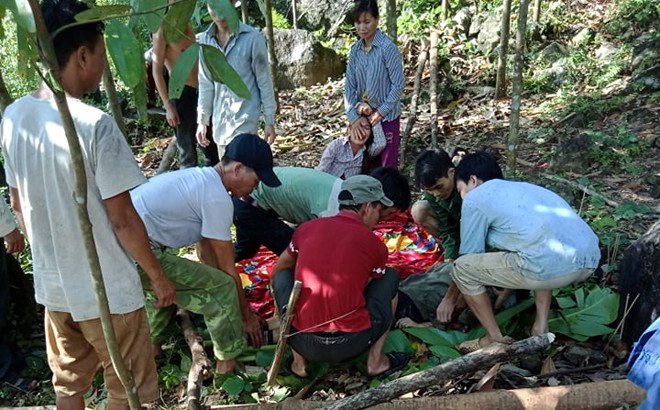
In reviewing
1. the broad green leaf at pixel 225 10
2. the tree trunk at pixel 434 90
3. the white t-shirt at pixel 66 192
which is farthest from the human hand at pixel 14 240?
the tree trunk at pixel 434 90

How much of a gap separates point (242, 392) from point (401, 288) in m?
1.35

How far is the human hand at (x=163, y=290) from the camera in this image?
2.82m

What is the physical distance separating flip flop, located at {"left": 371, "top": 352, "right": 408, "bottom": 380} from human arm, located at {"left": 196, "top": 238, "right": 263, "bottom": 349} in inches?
32.2

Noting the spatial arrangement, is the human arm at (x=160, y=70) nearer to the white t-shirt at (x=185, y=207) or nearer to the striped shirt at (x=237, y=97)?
the striped shirt at (x=237, y=97)

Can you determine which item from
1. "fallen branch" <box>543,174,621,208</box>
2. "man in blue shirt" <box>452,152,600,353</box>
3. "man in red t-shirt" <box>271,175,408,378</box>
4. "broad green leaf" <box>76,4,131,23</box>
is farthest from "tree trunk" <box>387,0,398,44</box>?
"broad green leaf" <box>76,4,131,23</box>

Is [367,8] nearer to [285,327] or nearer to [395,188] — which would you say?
[395,188]

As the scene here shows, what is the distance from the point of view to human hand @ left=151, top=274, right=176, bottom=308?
282 cm

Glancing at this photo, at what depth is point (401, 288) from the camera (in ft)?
14.3

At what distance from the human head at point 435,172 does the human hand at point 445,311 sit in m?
0.82

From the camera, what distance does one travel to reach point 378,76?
6.03m

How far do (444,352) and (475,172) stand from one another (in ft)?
3.76

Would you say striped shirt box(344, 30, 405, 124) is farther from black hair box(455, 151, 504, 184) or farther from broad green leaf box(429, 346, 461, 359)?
broad green leaf box(429, 346, 461, 359)

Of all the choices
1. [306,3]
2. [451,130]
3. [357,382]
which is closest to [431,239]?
[357,382]

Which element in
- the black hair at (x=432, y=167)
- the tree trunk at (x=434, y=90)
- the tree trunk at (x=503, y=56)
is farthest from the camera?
the tree trunk at (x=503, y=56)
